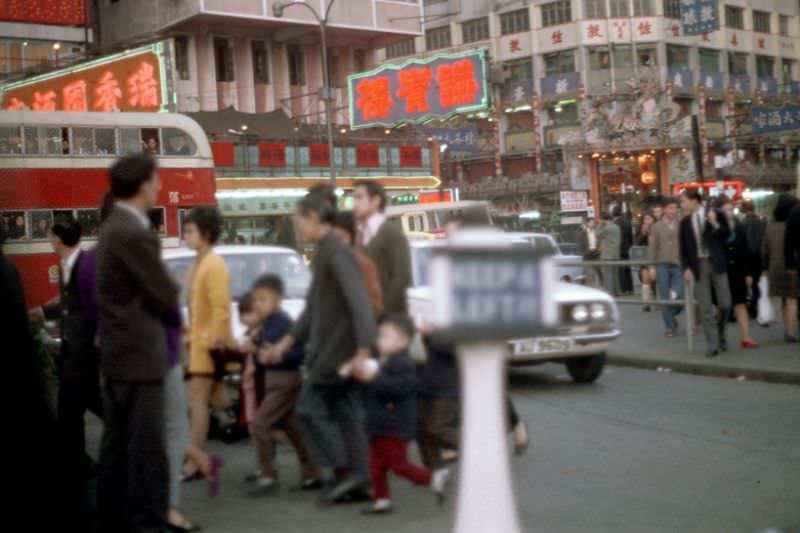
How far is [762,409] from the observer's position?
1016 cm

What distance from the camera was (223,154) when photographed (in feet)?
132

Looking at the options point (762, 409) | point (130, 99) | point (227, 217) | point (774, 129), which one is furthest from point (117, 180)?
point (774, 129)

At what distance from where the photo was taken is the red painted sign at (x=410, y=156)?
4731 centimetres

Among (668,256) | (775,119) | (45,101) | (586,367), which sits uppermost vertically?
(45,101)

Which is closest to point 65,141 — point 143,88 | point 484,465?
point 143,88

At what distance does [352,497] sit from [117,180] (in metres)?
2.54

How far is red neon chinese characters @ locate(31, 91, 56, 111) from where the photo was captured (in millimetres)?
34188

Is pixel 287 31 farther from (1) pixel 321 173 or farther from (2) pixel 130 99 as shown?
(2) pixel 130 99

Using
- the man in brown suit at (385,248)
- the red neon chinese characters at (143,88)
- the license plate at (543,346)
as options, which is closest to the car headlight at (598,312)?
the license plate at (543,346)

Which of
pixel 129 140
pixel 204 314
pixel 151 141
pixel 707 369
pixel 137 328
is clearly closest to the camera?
pixel 137 328

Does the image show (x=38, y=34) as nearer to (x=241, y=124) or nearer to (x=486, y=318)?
(x=241, y=124)

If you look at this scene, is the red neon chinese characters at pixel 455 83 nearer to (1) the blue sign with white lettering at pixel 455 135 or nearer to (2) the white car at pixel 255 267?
(2) the white car at pixel 255 267

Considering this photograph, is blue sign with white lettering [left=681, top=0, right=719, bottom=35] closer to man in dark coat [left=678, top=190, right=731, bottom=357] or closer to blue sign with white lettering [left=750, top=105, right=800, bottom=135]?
blue sign with white lettering [left=750, top=105, right=800, bottom=135]

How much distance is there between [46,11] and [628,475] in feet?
117
